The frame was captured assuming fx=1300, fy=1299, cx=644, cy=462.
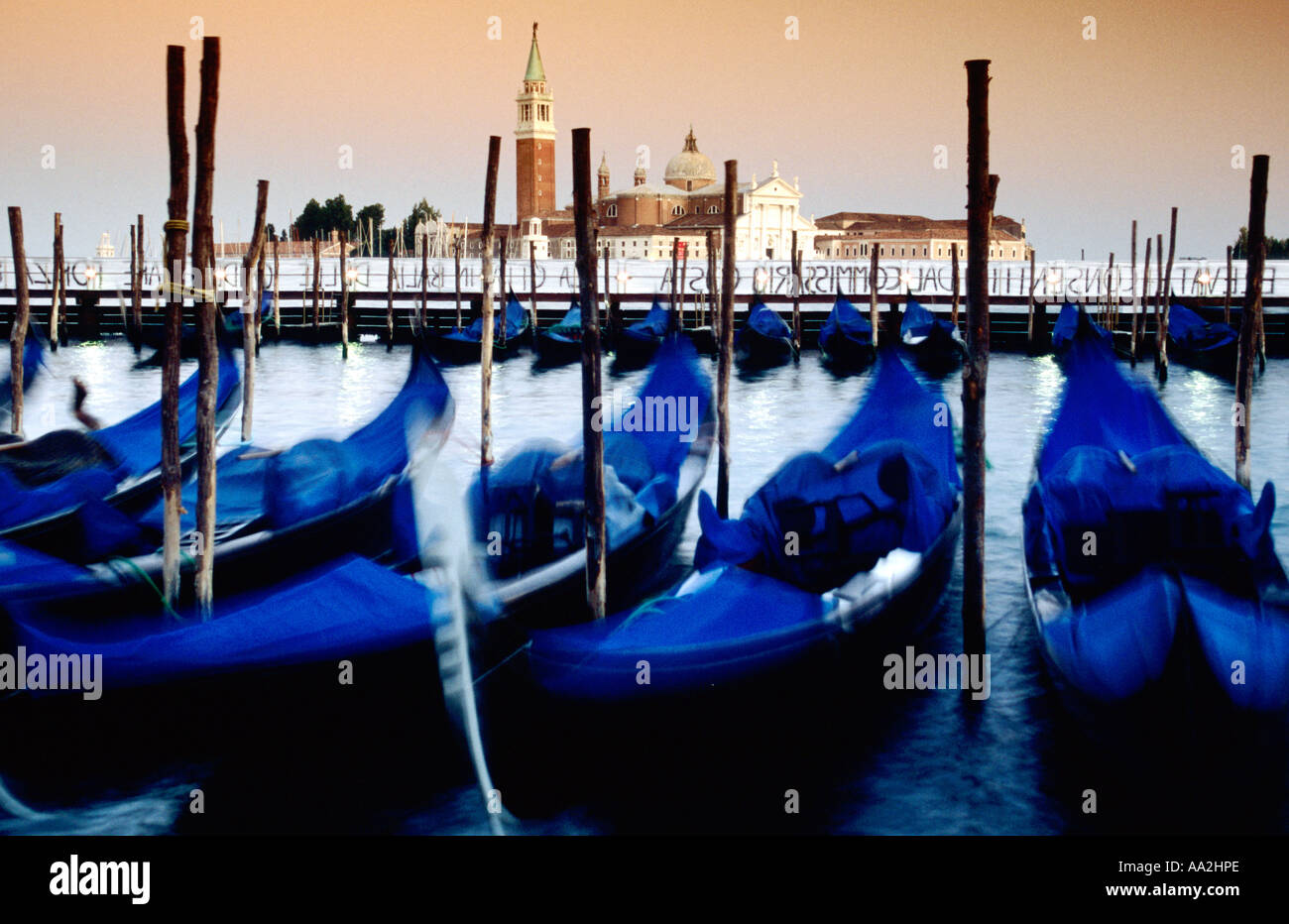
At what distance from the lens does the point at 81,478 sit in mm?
5035

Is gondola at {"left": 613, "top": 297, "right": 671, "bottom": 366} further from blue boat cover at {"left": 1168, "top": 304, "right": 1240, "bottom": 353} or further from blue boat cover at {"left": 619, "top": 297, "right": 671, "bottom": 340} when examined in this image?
blue boat cover at {"left": 1168, "top": 304, "right": 1240, "bottom": 353}

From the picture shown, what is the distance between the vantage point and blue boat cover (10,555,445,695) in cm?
341

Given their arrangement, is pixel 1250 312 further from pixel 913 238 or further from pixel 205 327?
pixel 913 238

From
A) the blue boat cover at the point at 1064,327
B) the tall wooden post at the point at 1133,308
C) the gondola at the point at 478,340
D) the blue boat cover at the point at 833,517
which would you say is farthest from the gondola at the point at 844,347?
the blue boat cover at the point at 833,517

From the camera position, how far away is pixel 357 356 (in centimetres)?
1812

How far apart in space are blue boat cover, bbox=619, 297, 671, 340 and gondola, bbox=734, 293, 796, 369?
113 centimetres

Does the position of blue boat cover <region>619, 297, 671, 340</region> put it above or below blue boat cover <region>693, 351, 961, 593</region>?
above

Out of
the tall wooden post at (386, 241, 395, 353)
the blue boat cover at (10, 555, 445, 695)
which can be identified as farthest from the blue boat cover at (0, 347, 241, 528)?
the tall wooden post at (386, 241, 395, 353)

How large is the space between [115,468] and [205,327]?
162 cm
